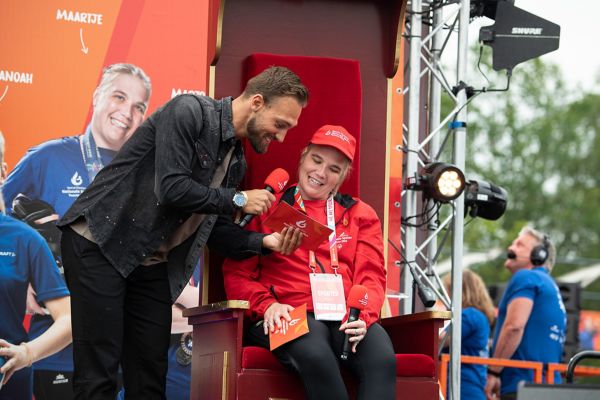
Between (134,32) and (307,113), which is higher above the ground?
(134,32)

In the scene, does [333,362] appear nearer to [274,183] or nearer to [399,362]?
[399,362]

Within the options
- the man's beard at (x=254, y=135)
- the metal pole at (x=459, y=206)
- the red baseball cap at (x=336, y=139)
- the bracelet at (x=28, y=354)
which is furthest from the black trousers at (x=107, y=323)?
the metal pole at (x=459, y=206)

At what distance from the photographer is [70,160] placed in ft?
17.5

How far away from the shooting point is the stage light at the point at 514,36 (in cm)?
597

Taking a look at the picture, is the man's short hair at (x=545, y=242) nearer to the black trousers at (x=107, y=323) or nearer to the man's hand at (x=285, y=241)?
the man's hand at (x=285, y=241)

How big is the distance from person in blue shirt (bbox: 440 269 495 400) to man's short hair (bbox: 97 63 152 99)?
7.96ft

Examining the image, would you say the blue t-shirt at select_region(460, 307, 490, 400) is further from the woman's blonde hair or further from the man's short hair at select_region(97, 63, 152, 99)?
the man's short hair at select_region(97, 63, 152, 99)

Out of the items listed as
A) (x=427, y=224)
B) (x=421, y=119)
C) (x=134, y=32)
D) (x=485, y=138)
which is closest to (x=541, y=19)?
(x=421, y=119)

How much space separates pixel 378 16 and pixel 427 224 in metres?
1.52

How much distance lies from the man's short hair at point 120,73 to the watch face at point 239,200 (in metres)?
1.90

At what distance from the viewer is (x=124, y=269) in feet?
12.0

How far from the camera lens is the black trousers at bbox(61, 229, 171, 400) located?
362 cm

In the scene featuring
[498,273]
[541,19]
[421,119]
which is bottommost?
[498,273]

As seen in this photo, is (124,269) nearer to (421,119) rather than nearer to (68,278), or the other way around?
(68,278)
